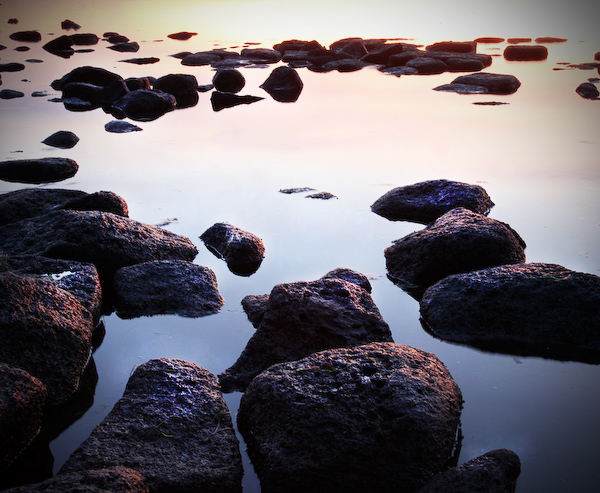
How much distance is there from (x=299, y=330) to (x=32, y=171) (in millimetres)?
5090

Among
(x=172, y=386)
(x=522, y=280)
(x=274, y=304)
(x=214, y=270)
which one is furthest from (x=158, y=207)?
(x=522, y=280)

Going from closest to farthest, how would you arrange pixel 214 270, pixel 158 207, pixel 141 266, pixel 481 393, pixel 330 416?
pixel 330 416, pixel 481 393, pixel 141 266, pixel 214 270, pixel 158 207

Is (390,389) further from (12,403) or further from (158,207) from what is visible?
(158,207)

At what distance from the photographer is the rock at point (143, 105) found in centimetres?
1105

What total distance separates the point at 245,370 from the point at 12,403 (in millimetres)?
1274

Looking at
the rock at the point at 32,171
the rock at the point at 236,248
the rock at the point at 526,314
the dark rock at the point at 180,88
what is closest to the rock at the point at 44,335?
the rock at the point at 236,248

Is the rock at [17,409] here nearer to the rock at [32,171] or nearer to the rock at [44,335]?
the rock at [44,335]

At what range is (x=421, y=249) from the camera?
447cm

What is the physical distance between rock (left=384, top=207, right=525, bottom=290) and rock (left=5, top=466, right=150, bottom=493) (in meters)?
2.84

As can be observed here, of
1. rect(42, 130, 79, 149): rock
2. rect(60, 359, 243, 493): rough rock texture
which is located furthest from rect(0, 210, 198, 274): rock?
rect(42, 130, 79, 149): rock

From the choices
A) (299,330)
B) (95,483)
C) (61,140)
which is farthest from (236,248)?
(61,140)

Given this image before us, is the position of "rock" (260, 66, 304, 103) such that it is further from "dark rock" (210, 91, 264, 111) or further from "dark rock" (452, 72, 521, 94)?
"dark rock" (452, 72, 521, 94)

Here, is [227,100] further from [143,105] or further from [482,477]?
[482,477]

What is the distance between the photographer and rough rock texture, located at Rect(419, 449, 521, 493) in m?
2.31
